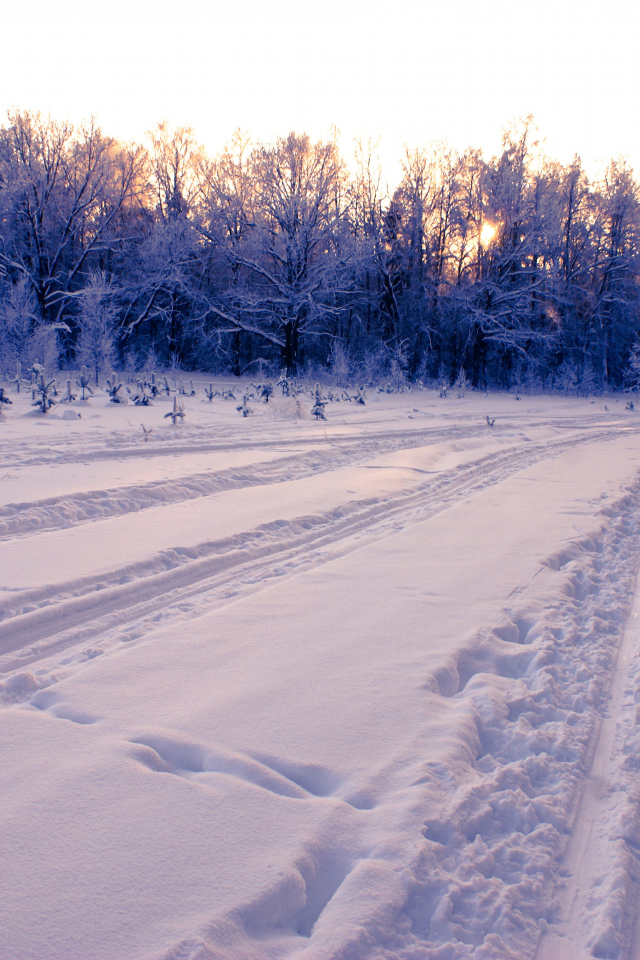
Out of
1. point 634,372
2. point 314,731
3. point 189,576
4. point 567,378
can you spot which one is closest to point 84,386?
point 189,576

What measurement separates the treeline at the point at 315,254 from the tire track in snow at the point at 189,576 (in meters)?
18.8

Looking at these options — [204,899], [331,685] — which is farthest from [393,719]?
[204,899]

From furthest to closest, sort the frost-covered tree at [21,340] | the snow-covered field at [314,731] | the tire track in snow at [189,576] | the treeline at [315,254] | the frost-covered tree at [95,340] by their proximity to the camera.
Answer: the treeline at [315,254]
the frost-covered tree at [95,340]
the frost-covered tree at [21,340]
the tire track in snow at [189,576]
the snow-covered field at [314,731]

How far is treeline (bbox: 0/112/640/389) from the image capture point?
26.7m

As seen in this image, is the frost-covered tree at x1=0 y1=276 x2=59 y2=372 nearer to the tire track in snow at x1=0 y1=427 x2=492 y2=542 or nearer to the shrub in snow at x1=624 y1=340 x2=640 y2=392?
the tire track in snow at x1=0 y1=427 x2=492 y2=542

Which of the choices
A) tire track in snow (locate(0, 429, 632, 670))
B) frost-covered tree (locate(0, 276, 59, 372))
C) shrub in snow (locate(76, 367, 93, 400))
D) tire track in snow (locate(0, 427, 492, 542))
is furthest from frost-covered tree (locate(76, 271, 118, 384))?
tire track in snow (locate(0, 429, 632, 670))

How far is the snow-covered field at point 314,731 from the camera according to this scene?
1936 mm

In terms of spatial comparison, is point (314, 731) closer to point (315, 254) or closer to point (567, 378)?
point (315, 254)

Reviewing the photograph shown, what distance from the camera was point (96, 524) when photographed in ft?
19.0

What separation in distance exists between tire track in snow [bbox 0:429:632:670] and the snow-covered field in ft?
0.08

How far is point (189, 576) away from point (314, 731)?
211 cm

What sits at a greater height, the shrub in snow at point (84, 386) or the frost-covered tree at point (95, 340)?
the frost-covered tree at point (95, 340)

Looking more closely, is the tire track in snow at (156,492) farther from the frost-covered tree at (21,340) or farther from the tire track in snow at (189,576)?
the frost-covered tree at (21,340)

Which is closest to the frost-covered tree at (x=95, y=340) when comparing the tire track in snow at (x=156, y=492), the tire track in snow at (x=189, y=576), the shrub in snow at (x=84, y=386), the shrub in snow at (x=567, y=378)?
the shrub in snow at (x=84, y=386)
